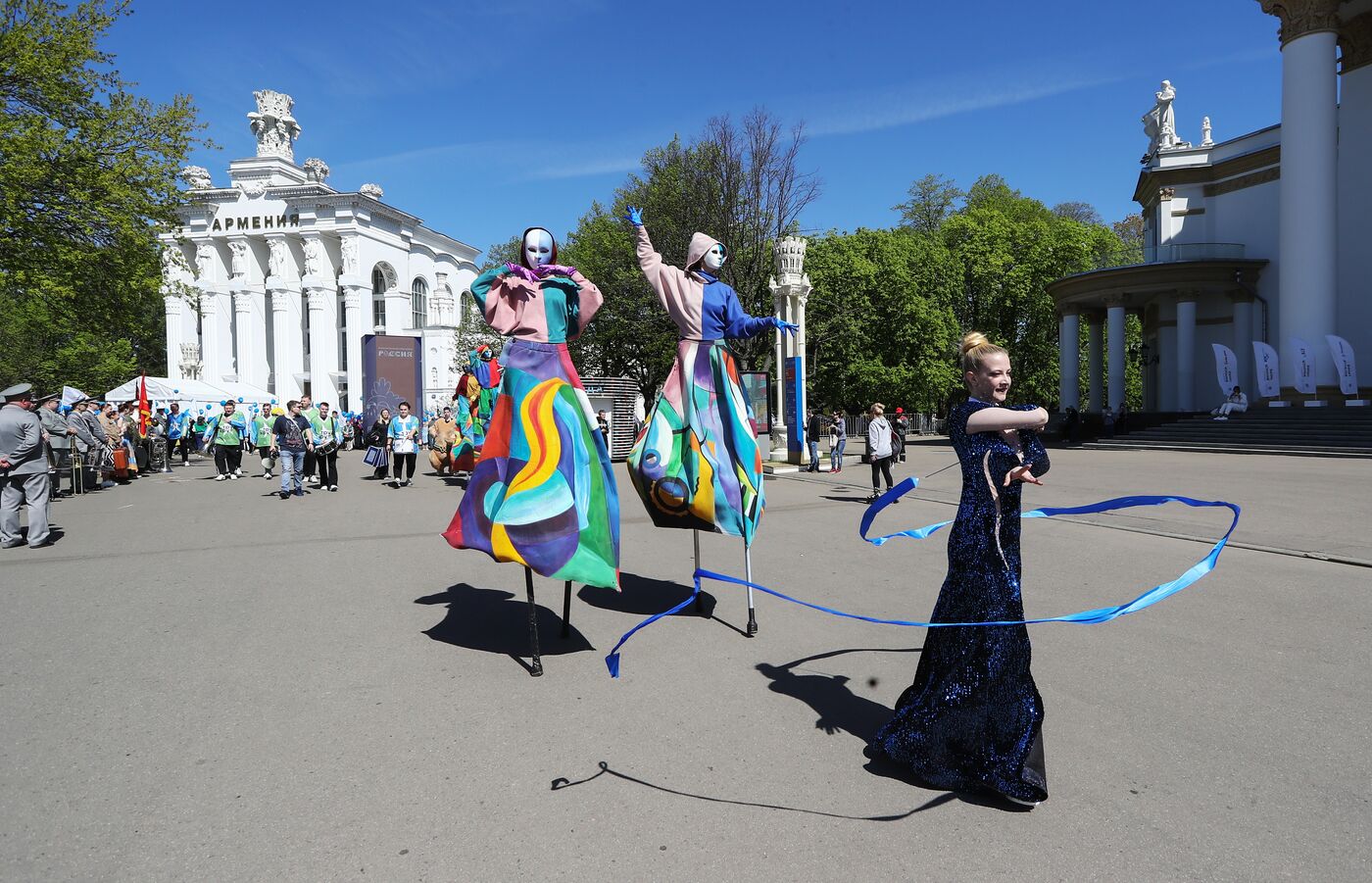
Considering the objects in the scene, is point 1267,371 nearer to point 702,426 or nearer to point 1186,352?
point 1186,352

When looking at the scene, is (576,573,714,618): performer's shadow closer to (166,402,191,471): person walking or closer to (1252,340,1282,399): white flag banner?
(166,402,191,471): person walking

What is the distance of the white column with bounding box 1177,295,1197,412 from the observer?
102 feet

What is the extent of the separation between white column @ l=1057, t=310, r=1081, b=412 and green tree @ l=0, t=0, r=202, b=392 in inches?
1266

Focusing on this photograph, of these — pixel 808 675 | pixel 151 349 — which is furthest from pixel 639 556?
pixel 151 349

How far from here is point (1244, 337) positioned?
104ft

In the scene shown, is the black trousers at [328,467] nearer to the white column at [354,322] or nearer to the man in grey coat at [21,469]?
the man in grey coat at [21,469]

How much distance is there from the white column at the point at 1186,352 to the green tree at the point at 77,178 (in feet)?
112

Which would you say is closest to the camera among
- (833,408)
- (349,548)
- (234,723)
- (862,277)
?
(234,723)

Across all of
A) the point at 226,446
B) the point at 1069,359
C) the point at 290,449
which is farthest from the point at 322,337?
the point at 1069,359

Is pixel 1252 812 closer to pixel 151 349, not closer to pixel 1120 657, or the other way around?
pixel 1120 657

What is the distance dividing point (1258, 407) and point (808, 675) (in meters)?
28.2

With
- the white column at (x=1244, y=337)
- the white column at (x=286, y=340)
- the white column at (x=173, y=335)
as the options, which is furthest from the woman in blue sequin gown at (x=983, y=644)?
the white column at (x=173, y=335)

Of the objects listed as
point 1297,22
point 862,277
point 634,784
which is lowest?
point 634,784

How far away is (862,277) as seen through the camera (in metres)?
34.9
